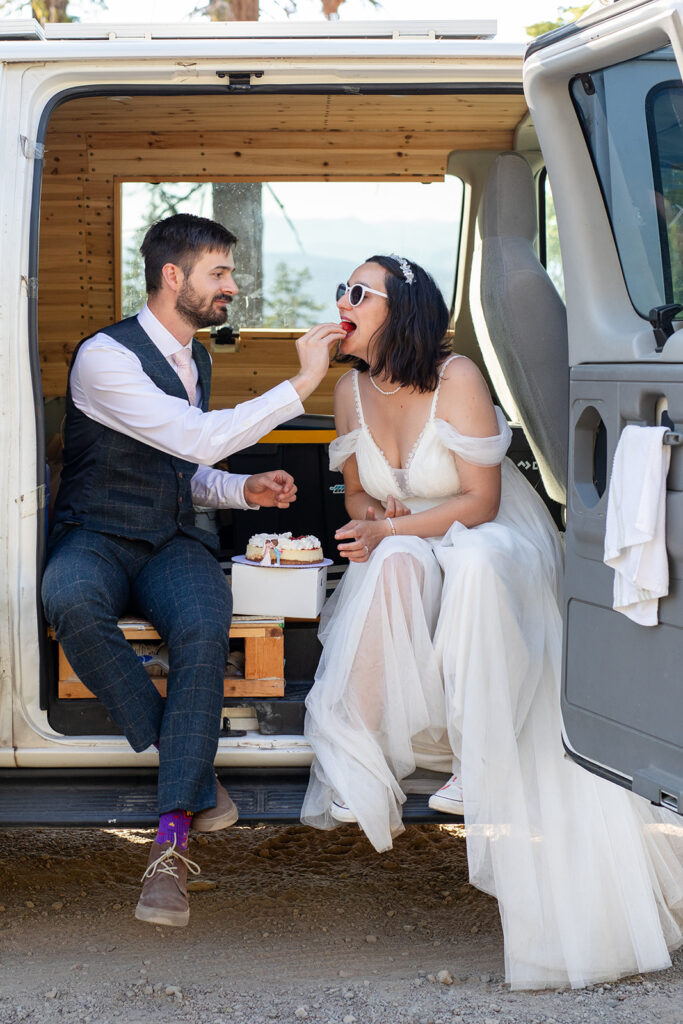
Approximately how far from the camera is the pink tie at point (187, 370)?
10.9ft

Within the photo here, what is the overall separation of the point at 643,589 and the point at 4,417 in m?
1.58

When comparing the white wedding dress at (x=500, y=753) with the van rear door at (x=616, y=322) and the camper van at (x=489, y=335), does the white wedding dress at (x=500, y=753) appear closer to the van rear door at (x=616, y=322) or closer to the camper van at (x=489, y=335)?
the camper van at (x=489, y=335)

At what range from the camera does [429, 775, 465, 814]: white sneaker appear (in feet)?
8.93

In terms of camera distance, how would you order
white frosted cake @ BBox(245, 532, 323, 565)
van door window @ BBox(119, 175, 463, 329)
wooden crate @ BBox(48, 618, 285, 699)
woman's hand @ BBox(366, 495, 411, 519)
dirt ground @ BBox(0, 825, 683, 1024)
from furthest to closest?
van door window @ BBox(119, 175, 463, 329) → woman's hand @ BBox(366, 495, 411, 519) → white frosted cake @ BBox(245, 532, 323, 565) → wooden crate @ BBox(48, 618, 285, 699) → dirt ground @ BBox(0, 825, 683, 1024)

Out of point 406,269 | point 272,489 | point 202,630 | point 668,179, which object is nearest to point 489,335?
point 406,269

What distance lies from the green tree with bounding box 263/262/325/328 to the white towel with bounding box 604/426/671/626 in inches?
124

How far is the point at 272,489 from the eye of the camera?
11.0 ft

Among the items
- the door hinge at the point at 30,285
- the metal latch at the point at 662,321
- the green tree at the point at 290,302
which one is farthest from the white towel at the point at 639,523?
the green tree at the point at 290,302

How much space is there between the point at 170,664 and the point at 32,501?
1.75ft

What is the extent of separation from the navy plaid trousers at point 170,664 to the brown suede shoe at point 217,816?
0.10ft

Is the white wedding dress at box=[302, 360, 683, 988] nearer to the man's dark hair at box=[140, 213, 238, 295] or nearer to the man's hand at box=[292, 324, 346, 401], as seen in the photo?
the man's hand at box=[292, 324, 346, 401]

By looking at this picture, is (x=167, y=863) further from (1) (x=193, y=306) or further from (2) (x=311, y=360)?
(1) (x=193, y=306)

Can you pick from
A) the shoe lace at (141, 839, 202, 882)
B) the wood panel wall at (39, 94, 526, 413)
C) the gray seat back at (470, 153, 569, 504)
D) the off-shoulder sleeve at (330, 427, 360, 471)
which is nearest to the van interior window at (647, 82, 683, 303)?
the gray seat back at (470, 153, 569, 504)

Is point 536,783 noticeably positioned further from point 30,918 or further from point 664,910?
point 30,918
